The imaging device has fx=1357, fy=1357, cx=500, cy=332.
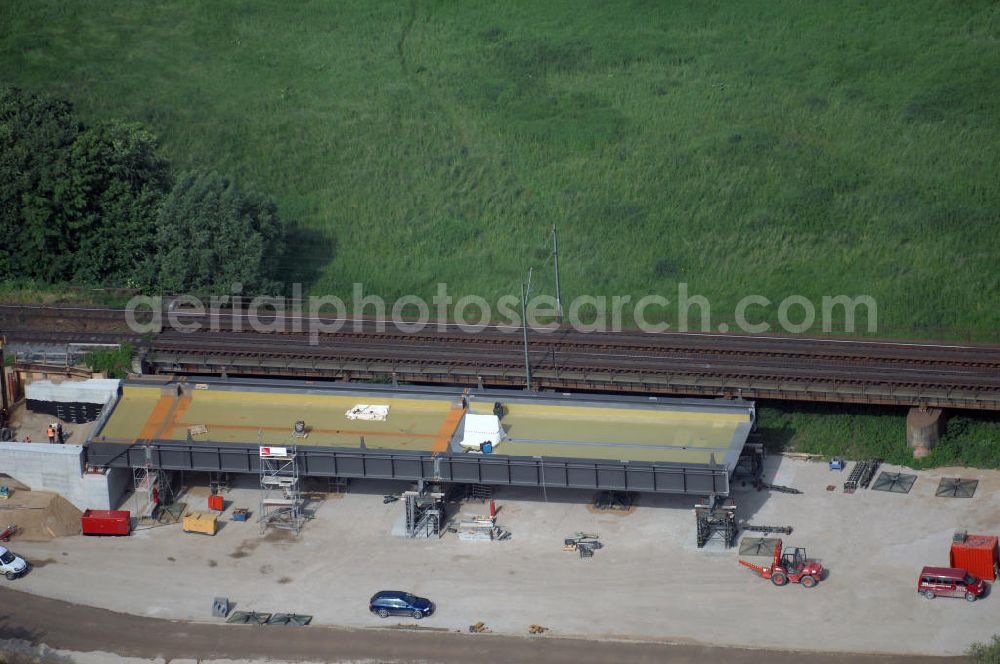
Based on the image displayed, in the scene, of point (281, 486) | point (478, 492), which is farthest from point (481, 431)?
point (281, 486)

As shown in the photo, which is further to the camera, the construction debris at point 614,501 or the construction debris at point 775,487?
the construction debris at point 775,487

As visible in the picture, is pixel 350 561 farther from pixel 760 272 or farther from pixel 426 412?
pixel 760 272

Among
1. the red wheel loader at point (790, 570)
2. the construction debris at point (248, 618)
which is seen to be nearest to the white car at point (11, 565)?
the construction debris at point (248, 618)

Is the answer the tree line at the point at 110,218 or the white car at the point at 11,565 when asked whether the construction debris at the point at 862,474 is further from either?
the white car at the point at 11,565

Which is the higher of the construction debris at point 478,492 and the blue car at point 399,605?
the construction debris at point 478,492

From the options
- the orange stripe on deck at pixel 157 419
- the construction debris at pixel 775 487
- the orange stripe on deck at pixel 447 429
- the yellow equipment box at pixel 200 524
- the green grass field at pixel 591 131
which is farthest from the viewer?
the green grass field at pixel 591 131

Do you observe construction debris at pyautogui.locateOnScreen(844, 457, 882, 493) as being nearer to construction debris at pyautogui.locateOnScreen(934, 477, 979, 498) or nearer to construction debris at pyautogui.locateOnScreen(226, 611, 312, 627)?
construction debris at pyautogui.locateOnScreen(934, 477, 979, 498)
